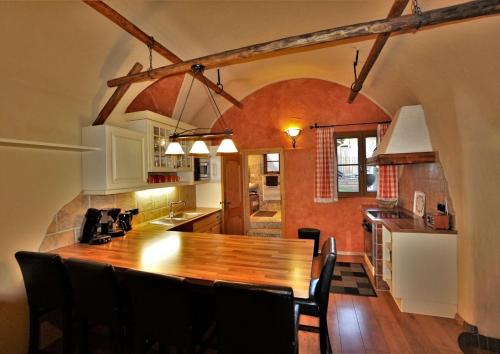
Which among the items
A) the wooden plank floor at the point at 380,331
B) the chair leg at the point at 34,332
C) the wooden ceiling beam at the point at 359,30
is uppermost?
the wooden ceiling beam at the point at 359,30

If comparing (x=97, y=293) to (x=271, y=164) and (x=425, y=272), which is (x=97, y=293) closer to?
(x=425, y=272)

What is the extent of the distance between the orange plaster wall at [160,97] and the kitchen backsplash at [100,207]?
1.18m

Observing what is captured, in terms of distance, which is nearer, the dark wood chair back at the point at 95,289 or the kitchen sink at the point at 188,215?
the dark wood chair back at the point at 95,289

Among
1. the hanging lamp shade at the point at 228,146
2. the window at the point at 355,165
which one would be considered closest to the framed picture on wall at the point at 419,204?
the window at the point at 355,165

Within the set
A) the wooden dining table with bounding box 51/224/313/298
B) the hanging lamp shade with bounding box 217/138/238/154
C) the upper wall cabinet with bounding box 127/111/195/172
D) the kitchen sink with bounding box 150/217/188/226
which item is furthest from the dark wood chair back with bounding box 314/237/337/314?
A: the upper wall cabinet with bounding box 127/111/195/172

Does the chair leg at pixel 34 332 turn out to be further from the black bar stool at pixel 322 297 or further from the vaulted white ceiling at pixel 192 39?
the black bar stool at pixel 322 297

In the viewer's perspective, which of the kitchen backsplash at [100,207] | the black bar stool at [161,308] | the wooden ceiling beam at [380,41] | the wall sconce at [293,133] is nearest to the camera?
the black bar stool at [161,308]

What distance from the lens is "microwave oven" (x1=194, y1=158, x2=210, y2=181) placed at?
4.21m

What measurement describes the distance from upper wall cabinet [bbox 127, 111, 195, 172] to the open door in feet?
3.32

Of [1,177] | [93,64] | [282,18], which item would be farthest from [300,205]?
[1,177]

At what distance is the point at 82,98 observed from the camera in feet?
8.13

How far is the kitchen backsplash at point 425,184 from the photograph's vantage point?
264 centimetres

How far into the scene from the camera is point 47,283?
5.72ft

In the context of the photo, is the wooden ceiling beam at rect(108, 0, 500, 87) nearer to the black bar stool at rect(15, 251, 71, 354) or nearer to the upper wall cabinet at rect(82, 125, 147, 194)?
the upper wall cabinet at rect(82, 125, 147, 194)
